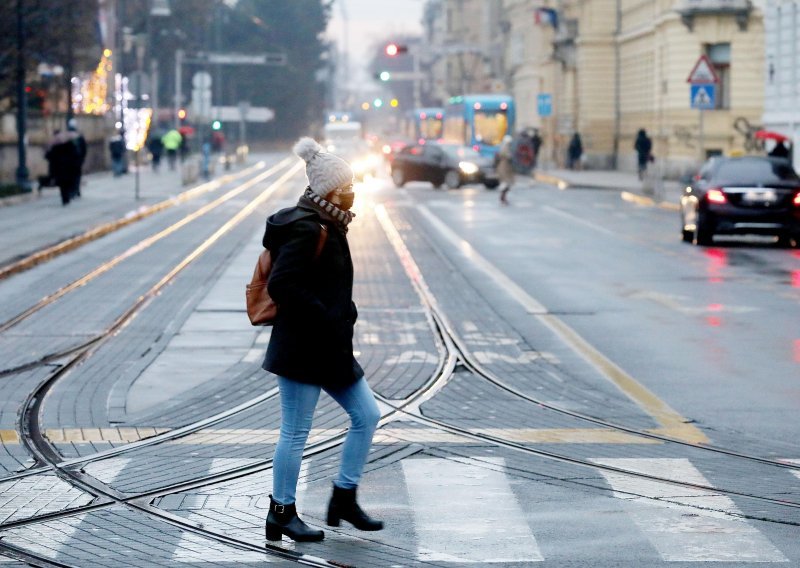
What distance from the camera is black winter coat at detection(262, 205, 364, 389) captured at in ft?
23.8

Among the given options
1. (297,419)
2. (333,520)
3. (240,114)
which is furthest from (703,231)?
(240,114)

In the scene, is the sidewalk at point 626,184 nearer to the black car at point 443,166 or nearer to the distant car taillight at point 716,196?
the black car at point 443,166

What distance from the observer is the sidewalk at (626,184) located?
43375mm

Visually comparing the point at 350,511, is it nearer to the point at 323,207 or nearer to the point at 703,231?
the point at 323,207

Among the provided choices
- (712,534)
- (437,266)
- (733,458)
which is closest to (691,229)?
(437,266)

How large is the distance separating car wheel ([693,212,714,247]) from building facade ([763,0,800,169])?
18.3 m

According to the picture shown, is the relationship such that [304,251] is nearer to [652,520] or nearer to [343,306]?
[343,306]

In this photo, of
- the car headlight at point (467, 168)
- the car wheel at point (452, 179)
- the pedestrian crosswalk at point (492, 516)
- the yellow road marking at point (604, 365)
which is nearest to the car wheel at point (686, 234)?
the yellow road marking at point (604, 365)

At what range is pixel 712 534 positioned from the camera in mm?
7547

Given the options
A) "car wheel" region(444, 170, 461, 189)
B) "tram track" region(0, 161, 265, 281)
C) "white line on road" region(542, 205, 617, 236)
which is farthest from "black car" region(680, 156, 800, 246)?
"car wheel" region(444, 170, 461, 189)

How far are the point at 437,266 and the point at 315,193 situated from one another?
15.8 m

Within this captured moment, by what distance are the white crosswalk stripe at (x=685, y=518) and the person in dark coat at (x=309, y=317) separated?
4.41 feet

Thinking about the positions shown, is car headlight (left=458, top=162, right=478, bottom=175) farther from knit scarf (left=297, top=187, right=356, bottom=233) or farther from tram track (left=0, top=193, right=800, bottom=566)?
knit scarf (left=297, top=187, right=356, bottom=233)

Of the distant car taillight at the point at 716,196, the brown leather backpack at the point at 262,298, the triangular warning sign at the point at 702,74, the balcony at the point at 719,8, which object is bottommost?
the distant car taillight at the point at 716,196
